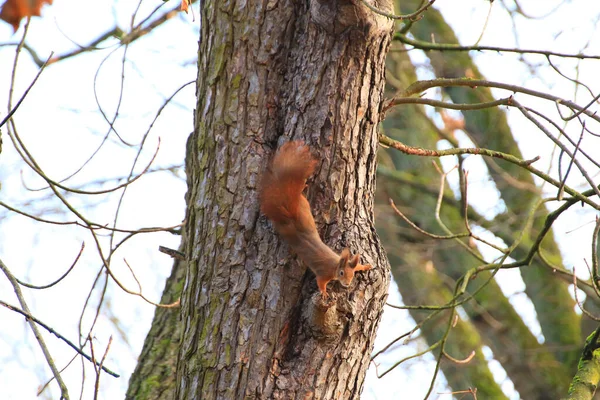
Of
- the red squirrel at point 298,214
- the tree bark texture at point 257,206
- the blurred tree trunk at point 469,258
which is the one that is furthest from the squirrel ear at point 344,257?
the blurred tree trunk at point 469,258

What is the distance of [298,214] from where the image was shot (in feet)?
5.68

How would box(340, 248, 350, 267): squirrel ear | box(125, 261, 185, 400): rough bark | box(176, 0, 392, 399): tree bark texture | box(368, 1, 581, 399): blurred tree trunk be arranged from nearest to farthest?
1. box(340, 248, 350, 267): squirrel ear
2. box(176, 0, 392, 399): tree bark texture
3. box(125, 261, 185, 400): rough bark
4. box(368, 1, 581, 399): blurred tree trunk

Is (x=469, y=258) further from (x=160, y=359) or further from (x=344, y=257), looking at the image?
(x=344, y=257)

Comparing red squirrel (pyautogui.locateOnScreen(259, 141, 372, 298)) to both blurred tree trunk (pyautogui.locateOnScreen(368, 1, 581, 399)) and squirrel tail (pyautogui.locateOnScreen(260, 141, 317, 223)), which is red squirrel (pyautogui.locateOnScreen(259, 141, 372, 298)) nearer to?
squirrel tail (pyautogui.locateOnScreen(260, 141, 317, 223))

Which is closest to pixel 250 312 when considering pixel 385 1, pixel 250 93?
pixel 250 93

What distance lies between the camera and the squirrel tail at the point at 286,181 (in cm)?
174

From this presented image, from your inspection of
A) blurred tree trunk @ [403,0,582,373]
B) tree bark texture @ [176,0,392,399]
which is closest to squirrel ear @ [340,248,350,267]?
tree bark texture @ [176,0,392,399]

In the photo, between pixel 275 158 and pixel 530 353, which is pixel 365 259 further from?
pixel 530 353

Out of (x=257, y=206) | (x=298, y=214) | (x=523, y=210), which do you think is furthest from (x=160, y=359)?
(x=523, y=210)

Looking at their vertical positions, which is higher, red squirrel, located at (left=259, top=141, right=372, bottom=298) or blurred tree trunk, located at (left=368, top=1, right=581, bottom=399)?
blurred tree trunk, located at (left=368, top=1, right=581, bottom=399)

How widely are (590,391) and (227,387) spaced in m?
1.36

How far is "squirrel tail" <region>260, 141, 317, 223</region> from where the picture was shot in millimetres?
1740

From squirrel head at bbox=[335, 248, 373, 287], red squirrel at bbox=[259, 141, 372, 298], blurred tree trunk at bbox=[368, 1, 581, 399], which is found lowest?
squirrel head at bbox=[335, 248, 373, 287]

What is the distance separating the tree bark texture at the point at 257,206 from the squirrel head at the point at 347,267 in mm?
42
